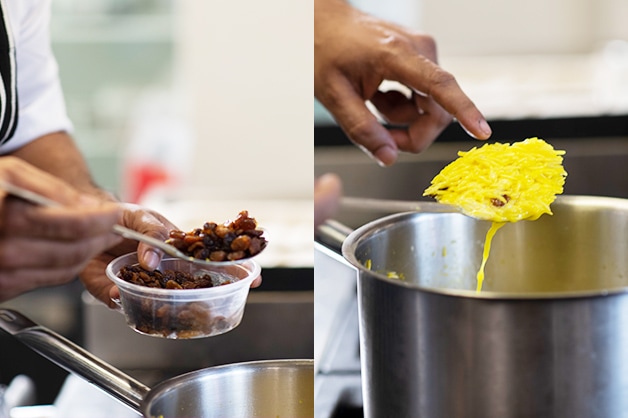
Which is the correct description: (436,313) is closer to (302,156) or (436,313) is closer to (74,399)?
(74,399)

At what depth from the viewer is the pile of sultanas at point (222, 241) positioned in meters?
0.49

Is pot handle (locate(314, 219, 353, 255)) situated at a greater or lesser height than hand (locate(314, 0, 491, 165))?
lesser

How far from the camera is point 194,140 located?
8.41ft

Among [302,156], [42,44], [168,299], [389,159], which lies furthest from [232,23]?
[168,299]

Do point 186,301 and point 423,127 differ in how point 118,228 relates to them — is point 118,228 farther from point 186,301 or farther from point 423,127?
point 423,127

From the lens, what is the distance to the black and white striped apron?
0.57 metres

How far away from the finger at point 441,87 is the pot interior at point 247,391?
0.74 feet

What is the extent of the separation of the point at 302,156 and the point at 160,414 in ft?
1.76

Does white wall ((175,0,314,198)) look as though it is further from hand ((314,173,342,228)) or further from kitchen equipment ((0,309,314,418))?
kitchen equipment ((0,309,314,418))

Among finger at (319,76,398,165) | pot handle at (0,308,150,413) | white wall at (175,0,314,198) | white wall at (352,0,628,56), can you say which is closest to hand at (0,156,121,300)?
pot handle at (0,308,150,413)

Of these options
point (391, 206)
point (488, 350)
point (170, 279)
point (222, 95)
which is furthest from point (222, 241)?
point (222, 95)

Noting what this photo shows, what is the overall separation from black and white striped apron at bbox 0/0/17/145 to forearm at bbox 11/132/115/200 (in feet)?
0.07

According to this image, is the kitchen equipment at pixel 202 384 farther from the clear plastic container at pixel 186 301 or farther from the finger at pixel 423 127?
the finger at pixel 423 127

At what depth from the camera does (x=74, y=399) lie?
767 millimetres
